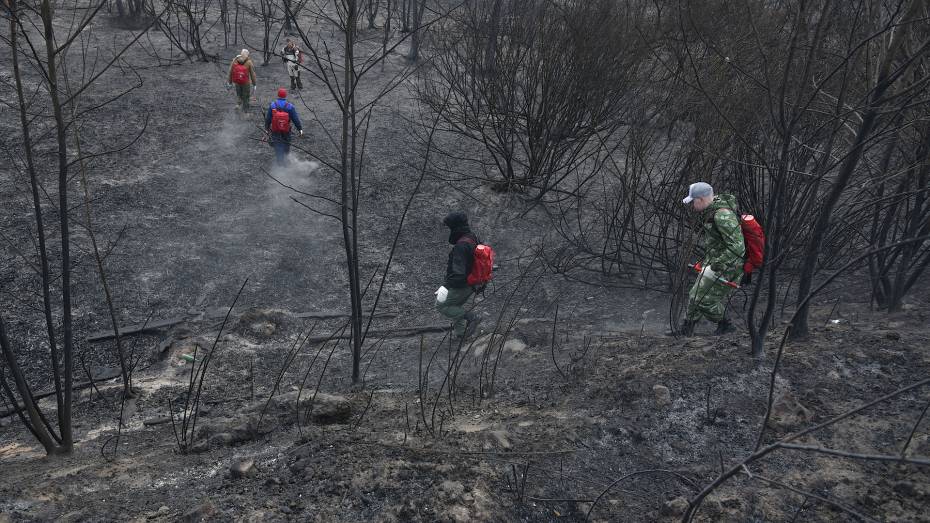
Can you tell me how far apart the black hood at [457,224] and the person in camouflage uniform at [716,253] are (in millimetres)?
1897

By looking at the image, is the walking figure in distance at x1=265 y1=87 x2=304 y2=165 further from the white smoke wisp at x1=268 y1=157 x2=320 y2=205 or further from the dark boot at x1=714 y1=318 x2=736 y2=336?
the dark boot at x1=714 y1=318 x2=736 y2=336

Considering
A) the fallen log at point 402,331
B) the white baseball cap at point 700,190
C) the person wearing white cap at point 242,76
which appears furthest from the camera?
the person wearing white cap at point 242,76

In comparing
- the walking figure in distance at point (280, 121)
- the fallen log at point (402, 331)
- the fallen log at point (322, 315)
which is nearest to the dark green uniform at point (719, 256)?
the fallen log at point (402, 331)

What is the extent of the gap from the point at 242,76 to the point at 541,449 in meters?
9.83

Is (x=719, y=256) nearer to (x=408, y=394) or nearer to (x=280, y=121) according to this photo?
(x=408, y=394)

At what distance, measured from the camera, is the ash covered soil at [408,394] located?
119 inches

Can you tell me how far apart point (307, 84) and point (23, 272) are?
8.02 meters

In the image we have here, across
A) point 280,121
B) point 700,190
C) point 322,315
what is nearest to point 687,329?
point 700,190

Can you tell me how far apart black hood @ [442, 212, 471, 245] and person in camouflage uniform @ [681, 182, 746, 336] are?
190 cm

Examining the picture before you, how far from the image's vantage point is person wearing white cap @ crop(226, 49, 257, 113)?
11312 mm

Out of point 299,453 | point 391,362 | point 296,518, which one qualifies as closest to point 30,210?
point 391,362

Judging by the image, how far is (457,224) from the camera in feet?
19.9

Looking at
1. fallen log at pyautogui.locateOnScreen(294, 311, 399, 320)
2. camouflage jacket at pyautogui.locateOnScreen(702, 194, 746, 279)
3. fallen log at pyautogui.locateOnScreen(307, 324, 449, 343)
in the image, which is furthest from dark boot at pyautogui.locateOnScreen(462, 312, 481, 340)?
camouflage jacket at pyautogui.locateOnScreen(702, 194, 746, 279)

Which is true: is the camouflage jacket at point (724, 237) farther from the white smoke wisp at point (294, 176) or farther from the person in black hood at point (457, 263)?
the white smoke wisp at point (294, 176)
